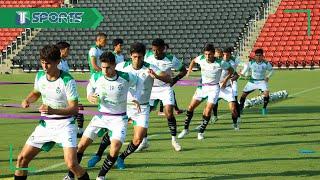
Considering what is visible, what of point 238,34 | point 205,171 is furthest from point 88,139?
point 238,34

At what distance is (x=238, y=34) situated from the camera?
51438 mm

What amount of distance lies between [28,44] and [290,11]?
18379 millimetres

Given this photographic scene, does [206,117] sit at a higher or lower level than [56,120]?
lower

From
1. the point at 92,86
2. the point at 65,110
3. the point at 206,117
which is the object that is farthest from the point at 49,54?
the point at 206,117

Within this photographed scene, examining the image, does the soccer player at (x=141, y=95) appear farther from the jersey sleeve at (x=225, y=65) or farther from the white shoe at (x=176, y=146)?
the jersey sleeve at (x=225, y=65)

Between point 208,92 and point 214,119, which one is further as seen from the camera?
point 214,119

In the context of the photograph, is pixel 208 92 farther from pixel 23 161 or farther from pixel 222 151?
pixel 23 161

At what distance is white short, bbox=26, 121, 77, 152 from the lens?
33.6 ft

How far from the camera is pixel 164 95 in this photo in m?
16.2

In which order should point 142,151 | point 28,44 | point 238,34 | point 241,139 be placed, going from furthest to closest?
point 28,44 → point 238,34 → point 241,139 → point 142,151

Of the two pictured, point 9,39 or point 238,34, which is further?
point 9,39

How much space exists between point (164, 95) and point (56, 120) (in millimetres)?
6047

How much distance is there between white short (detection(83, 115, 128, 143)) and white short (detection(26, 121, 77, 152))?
1.28 meters

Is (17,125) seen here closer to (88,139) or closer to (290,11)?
(88,139)
